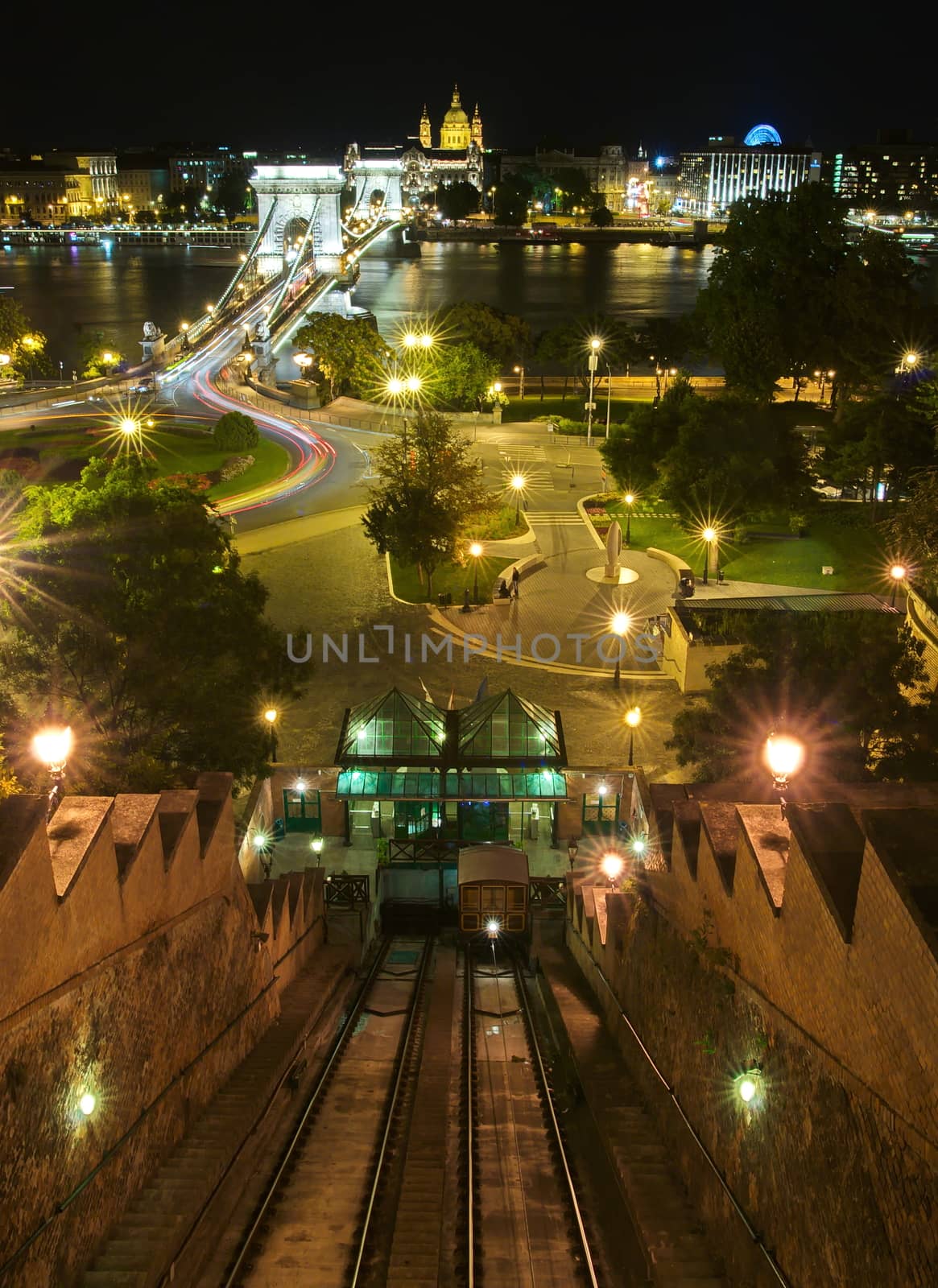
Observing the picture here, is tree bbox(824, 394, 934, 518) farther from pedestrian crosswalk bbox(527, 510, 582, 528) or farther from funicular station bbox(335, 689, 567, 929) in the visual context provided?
funicular station bbox(335, 689, 567, 929)

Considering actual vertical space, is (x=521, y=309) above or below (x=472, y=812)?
above

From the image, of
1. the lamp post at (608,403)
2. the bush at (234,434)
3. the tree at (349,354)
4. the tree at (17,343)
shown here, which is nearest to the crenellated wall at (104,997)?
the lamp post at (608,403)

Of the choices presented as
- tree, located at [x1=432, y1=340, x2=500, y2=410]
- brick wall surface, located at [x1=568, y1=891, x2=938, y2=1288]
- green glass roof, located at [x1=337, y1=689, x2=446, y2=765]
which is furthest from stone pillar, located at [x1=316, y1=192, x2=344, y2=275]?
brick wall surface, located at [x1=568, y1=891, x2=938, y2=1288]

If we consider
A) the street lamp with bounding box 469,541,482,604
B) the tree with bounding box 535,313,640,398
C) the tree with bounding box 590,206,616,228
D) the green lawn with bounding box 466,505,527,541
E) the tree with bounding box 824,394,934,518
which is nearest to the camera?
the street lamp with bounding box 469,541,482,604

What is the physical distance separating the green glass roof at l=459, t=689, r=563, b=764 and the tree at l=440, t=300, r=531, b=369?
3584cm

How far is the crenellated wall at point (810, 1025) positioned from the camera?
531 cm

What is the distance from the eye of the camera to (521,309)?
9544 cm

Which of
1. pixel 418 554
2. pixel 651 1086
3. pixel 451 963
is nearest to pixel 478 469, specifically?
pixel 418 554

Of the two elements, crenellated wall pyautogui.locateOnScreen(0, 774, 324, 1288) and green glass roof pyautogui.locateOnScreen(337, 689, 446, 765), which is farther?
green glass roof pyautogui.locateOnScreen(337, 689, 446, 765)

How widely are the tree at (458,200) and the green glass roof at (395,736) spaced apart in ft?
588

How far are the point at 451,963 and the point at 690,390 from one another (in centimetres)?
2084

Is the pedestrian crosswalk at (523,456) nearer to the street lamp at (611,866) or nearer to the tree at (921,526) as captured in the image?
the tree at (921,526)

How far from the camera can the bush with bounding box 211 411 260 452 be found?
40.5 meters

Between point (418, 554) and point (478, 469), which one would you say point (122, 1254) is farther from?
point (478, 469)
